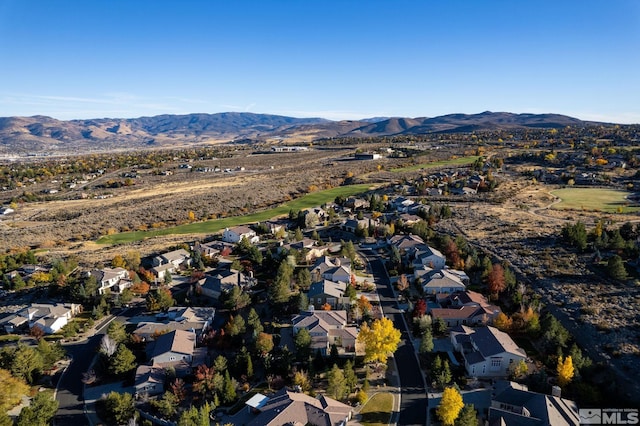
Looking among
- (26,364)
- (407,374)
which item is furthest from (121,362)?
(407,374)

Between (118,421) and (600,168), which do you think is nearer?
(118,421)

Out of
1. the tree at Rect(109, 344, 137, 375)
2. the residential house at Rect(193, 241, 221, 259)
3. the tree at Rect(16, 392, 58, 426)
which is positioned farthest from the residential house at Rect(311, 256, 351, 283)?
the tree at Rect(16, 392, 58, 426)

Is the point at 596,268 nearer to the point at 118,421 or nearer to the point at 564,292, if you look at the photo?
the point at 564,292

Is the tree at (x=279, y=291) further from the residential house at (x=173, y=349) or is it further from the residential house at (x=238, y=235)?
the residential house at (x=238, y=235)

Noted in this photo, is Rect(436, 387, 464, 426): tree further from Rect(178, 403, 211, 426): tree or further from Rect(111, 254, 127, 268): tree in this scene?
Rect(111, 254, 127, 268): tree

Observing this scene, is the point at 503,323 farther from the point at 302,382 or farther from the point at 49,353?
the point at 49,353

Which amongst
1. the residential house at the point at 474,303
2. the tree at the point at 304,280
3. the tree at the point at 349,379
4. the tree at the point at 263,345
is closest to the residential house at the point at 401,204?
the residential house at the point at 474,303

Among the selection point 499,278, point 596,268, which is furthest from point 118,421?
point 596,268
